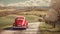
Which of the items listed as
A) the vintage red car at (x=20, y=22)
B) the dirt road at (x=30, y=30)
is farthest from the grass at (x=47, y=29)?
the vintage red car at (x=20, y=22)

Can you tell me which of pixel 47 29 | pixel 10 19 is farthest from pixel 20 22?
pixel 47 29

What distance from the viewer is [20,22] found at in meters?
2.58

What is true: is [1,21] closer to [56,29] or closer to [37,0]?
[37,0]

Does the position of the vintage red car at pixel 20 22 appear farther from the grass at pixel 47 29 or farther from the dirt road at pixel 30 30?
the grass at pixel 47 29

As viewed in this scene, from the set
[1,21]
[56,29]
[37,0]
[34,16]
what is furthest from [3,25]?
[56,29]

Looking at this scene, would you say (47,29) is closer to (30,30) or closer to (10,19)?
(30,30)

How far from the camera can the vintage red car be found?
2557mm

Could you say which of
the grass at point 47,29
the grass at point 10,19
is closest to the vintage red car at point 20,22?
the grass at point 10,19

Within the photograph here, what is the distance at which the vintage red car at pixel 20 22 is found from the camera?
2557mm

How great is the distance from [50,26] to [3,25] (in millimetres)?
796

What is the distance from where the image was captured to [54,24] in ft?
8.46

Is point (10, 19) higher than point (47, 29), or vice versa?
point (10, 19)

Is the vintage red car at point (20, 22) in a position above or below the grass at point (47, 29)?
above

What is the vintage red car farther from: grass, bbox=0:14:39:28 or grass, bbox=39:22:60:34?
grass, bbox=39:22:60:34
